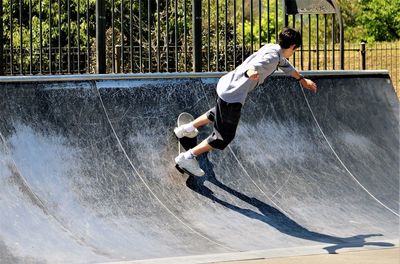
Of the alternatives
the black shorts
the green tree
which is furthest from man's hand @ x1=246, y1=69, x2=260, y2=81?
the green tree

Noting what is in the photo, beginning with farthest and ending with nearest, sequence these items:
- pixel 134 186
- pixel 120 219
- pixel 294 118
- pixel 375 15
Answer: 1. pixel 375 15
2. pixel 294 118
3. pixel 134 186
4. pixel 120 219

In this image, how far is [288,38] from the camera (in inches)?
299

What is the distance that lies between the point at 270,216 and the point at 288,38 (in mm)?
1474

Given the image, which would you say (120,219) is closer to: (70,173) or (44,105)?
(70,173)

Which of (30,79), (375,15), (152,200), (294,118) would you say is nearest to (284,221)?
(152,200)

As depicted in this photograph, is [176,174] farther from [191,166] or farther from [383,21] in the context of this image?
[383,21]

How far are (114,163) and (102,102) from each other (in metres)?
0.65

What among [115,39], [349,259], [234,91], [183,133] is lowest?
[349,259]

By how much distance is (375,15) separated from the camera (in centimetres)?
4325

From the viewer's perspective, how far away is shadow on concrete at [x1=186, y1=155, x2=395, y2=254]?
6977 millimetres

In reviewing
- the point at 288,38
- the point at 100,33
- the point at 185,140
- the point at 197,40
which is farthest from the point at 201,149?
the point at 197,40

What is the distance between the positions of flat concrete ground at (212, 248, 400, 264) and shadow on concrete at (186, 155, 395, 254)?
0.17 meters

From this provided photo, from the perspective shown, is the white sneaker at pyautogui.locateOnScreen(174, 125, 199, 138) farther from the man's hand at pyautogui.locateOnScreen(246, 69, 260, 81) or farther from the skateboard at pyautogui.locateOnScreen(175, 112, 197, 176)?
the man's hand at pyautogui.locateOnScreen(246, 69, 260, 81)

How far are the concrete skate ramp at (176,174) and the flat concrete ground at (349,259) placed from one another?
22 centimetres
